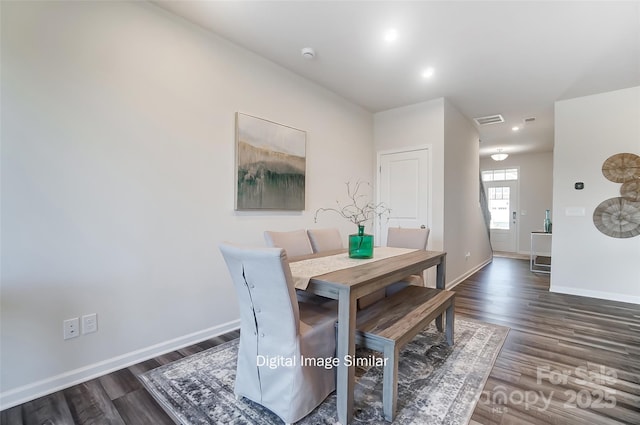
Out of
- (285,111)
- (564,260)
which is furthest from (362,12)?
(564,260)

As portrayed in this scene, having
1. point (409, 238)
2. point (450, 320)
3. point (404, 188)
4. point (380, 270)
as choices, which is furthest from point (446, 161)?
point (380, 270)

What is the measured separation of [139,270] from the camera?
84.2 inches

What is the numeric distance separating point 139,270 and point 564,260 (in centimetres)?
501

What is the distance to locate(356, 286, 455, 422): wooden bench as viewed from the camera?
1530 mm

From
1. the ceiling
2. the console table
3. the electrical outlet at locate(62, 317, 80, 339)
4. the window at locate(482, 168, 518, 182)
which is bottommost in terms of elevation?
the console table

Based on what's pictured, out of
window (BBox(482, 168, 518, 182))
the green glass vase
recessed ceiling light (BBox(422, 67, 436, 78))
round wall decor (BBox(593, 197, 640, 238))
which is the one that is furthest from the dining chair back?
window (BBox(482, 168, 518, 182))

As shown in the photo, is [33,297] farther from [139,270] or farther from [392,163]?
[392,163]

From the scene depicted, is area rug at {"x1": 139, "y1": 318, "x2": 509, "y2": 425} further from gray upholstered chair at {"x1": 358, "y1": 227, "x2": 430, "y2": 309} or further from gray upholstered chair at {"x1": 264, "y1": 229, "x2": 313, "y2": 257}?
gray upholstered chair at {"x1": 264, "y1": 229, "x2": 313, "y2": 257}

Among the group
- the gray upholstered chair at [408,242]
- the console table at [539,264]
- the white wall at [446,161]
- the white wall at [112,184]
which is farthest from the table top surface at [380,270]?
the console table at [539,264]

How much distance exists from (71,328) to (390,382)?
1.95 m

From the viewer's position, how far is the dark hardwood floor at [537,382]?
156 cm

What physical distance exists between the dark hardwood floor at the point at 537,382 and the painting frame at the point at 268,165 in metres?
1.29

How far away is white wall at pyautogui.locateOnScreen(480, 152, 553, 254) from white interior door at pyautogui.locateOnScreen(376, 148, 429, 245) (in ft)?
16.7

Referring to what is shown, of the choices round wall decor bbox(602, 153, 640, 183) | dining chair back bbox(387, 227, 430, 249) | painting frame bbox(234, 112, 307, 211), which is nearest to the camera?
painting frame bbox(234, 112, 307, 211)
